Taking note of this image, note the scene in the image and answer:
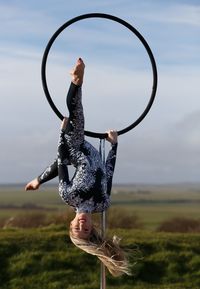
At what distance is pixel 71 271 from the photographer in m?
13.2

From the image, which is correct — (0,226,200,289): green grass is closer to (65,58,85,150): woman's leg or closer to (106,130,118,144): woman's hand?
(106,130,118,144): woman's hand

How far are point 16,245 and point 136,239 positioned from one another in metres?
2.23

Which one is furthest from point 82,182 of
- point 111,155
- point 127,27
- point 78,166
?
point 127,27

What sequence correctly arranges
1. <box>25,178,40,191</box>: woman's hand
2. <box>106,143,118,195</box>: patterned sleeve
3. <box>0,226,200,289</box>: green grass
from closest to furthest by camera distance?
<box>106,143,118,195</box>: patterned sleeve, <box>25,178,40,191</box>: woman's hand, <box>0,226,200,289</box>: green grass

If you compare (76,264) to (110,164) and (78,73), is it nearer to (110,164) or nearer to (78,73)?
(110,164)

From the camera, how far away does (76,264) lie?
13.5 meters

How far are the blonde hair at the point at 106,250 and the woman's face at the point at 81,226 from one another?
0.04m

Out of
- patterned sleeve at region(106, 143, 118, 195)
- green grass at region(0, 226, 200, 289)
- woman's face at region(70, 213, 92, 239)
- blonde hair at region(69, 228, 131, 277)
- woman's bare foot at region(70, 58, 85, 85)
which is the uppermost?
woman's bare foot at region(70, 58, 85, 85)

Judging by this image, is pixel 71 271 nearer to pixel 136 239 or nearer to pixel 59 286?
pixel 59 286

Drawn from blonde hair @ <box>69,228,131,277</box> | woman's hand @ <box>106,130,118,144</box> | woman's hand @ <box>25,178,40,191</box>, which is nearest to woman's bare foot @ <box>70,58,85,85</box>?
woman's hand @ <box>106,130,118,144</box>

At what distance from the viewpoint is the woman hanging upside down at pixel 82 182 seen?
259 inches

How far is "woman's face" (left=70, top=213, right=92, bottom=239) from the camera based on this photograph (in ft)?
21.4

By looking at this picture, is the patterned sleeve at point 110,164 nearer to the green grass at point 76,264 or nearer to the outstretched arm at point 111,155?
the outstretched arm at point 111,155

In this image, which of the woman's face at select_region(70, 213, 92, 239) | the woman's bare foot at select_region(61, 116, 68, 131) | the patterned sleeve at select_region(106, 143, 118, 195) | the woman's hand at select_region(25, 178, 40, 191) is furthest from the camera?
the woman's hand at select_region(25, 178, 40, 191)
